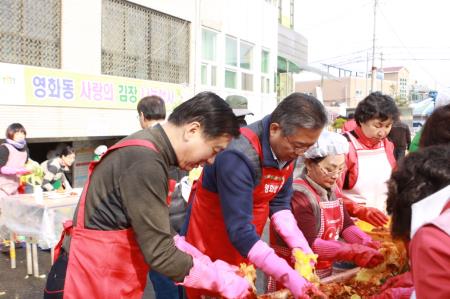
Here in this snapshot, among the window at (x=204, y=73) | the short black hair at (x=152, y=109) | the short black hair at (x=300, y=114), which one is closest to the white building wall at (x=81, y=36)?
the window at (x=204, y=73)

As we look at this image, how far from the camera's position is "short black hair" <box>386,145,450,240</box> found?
4.02 feet

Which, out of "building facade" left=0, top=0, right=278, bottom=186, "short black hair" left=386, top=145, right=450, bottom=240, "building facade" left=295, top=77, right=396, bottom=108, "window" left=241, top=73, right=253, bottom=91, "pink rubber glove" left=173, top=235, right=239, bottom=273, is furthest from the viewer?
"building facade" left=295, top=77, right=396, bottom=108

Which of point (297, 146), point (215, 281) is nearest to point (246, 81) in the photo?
point (297, 146)

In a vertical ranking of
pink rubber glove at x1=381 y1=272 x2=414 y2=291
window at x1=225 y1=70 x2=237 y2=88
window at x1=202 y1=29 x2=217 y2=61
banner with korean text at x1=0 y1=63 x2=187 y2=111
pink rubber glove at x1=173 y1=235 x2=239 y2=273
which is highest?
window at x1=202 y1=29 x2=217 y2=61

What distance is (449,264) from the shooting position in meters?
1.03

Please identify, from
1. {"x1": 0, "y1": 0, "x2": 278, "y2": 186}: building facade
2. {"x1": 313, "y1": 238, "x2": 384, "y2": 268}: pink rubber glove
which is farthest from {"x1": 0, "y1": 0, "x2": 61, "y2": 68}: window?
{"x1": 313, "y1": 238, "x2": 384, "y2": 268}: pink rubber glove

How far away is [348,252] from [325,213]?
10.2 inches

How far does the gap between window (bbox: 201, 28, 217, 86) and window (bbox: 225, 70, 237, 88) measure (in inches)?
24.7

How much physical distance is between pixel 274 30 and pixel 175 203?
1320 cm

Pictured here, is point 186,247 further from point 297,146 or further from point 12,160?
point 12,160

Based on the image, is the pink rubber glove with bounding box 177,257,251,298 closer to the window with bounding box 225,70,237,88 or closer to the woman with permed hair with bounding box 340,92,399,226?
the woman with permed hair with bounding box 340,92,399,226

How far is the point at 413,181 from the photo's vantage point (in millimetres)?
1253

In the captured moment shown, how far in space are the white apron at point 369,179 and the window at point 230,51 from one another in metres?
9.70

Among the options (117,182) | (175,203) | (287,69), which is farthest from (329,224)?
(287,69)
